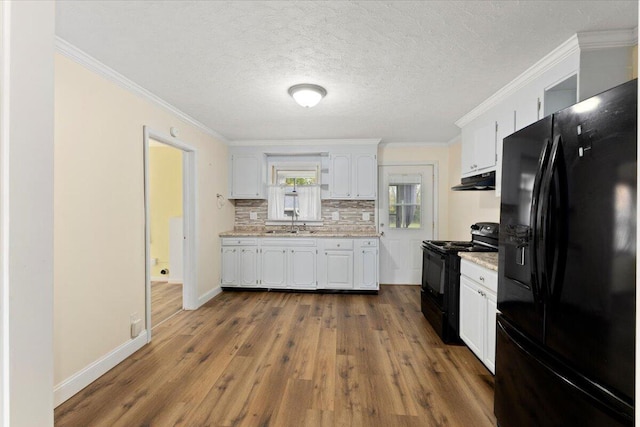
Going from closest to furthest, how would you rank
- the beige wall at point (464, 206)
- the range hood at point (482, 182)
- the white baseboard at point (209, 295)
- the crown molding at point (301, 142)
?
the range hood at point (482, 182) < the beige wall at point (464, 206) < the white baseboard at point (209, 295) < the crown molding at point (301, 142)

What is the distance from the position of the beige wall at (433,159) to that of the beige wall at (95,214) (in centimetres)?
335

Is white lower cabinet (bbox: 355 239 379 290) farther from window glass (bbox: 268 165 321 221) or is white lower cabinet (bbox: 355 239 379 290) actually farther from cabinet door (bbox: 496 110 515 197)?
cabinet door (bbox: 496 110 515 197)

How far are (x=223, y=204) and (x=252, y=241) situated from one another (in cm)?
76

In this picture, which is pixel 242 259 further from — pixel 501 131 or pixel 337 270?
pixel 501 131

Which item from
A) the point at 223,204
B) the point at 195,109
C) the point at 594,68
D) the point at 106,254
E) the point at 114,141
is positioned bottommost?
the point at 106,254

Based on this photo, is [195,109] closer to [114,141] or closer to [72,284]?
[114,141]

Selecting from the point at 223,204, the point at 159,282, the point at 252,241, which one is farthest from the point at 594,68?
the point at 159,282

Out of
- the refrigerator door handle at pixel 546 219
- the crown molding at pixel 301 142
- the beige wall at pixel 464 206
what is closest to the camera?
the refrigerator door handle at pixel 546 219

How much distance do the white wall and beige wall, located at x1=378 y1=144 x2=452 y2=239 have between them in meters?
4.54

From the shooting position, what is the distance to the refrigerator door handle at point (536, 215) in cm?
121

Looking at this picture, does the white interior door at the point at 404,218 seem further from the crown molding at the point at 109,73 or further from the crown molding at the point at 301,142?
the crown molding at the point at 109,73

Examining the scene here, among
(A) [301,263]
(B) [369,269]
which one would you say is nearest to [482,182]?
(B) [369,269]

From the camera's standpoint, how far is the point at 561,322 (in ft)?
3.77

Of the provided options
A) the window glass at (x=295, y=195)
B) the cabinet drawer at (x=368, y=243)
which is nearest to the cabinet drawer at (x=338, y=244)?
the cabinet drawer at (x=368, y=243)
